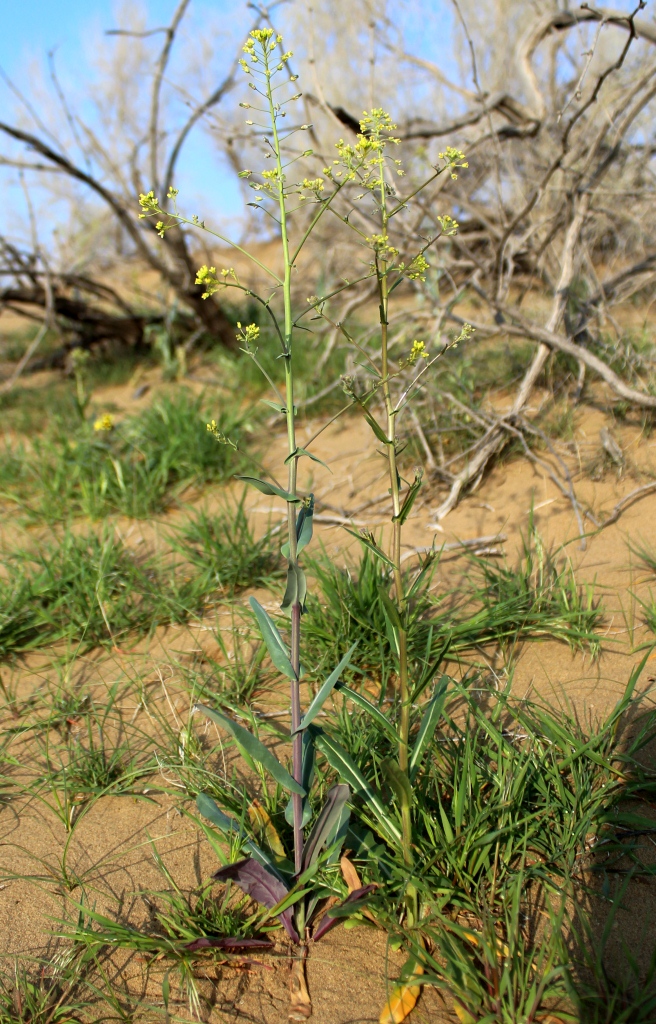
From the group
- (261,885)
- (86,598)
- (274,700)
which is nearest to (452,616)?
(274,700)

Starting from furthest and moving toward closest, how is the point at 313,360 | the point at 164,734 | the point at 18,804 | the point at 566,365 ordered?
the point at 313,360 < the point at 566,365 < the point at 164,734 < the point at 18,804

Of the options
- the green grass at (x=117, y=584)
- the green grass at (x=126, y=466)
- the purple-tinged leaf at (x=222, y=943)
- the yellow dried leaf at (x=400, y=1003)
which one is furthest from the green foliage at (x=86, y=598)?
the yellow dried leaf at (x=400, y=1003)

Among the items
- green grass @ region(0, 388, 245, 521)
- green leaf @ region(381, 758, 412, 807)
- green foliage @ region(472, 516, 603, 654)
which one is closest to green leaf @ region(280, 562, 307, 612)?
green leaf @ region(381, 758, 412, 807)

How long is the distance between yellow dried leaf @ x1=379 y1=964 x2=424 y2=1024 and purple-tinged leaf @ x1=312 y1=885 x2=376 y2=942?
0.51 ft

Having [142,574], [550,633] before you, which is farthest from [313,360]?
[550,633]

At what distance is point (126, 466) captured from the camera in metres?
3.60

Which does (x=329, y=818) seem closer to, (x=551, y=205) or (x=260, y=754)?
(x=260, y=754)

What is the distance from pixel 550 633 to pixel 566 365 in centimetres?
168

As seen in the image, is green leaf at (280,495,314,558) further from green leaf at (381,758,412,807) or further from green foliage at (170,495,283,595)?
green foliage at (170,495,283,595)

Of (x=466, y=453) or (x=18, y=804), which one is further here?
(x=466, y=453)

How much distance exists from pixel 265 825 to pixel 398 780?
17.1 inches

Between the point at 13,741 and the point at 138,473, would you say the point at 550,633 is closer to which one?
the point at 13,741

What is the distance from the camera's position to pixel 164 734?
6.93ft

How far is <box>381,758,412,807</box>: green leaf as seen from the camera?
1346 mm
